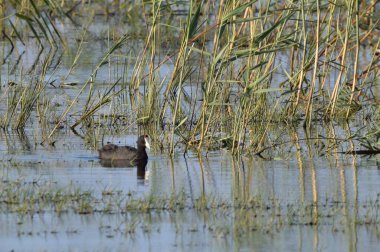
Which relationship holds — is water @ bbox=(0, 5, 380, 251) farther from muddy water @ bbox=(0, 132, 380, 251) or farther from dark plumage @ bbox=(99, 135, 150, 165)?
dark plumage @ bbox=(99, 135, 150, 165)

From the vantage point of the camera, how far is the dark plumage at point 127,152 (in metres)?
12.1

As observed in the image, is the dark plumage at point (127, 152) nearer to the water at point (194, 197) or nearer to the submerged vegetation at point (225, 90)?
the water at point (194, 197)

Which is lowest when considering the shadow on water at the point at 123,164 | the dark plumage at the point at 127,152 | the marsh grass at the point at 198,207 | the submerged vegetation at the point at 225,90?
the marsh grass at the point at 198,207

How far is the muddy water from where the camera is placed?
8281mm

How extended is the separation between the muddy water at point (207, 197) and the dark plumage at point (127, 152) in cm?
12

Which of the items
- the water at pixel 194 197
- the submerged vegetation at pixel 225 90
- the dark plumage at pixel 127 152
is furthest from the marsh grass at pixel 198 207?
the dark plumage at pixel 127 152

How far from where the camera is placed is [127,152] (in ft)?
40.4

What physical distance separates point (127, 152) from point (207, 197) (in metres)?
2.67

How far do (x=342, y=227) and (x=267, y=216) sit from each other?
2.01 feet

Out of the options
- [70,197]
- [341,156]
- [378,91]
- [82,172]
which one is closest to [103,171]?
[82,172]

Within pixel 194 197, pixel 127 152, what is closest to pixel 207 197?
pixel 194 197

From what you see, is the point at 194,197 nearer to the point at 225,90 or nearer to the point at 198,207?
the point at 198,207

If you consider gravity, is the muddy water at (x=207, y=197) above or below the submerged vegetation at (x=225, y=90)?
below

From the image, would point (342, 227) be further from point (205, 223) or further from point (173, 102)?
point (173, 102)
